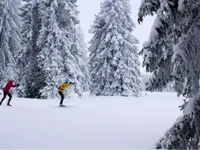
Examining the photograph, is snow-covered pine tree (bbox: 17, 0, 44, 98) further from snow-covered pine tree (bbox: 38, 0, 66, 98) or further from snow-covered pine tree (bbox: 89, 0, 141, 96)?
snow-covered pine tree (bbox: 89, 0, 141, 96)

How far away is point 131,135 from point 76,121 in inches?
113

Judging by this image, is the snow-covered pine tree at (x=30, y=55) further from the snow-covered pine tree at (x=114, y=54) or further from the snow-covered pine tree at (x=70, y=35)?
the snow-covered pine tree at (x=114, y=54)

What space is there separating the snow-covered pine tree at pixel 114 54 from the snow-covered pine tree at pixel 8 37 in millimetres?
10156

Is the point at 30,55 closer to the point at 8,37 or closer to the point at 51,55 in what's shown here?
the point at 51,55

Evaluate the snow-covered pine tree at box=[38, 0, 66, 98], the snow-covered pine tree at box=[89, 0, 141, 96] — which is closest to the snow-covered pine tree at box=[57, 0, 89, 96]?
the snow-covered pine tree at box=[38, 0, 66, 98]

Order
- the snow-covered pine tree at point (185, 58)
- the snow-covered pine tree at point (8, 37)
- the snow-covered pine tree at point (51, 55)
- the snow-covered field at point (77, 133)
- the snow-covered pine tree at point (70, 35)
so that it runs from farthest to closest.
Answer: the snow-covered pine tree at point (8, 37) → the snow-covered pine tree at point (70, 35) → the snow-covered pine tree at point (51, 55) → the snow-covered field at point (77, 133) → the snow-covered pine tree at point (185, 58)

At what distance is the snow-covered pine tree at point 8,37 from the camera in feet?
101

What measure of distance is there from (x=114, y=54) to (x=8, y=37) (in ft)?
48.1

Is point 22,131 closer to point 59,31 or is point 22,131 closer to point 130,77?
point 59,31

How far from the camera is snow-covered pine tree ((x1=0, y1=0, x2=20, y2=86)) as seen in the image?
3070 centimetres

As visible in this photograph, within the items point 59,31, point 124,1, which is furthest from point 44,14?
point 124,1

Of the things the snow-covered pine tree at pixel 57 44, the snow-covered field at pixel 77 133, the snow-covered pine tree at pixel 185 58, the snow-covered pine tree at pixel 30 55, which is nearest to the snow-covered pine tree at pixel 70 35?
the snow-covered pine tree at pixel 57 44

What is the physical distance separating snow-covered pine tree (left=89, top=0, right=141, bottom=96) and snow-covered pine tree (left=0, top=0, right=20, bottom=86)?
10.2 metres

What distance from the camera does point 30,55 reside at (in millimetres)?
24594
